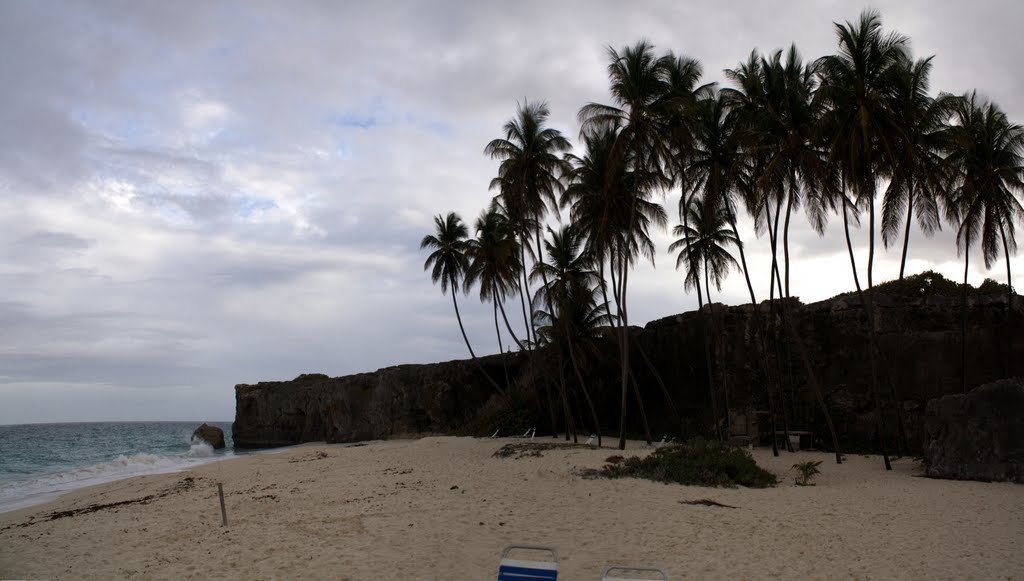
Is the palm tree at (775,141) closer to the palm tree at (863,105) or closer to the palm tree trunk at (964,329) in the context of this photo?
the palm tree at (863,105)

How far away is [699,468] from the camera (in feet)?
43.3

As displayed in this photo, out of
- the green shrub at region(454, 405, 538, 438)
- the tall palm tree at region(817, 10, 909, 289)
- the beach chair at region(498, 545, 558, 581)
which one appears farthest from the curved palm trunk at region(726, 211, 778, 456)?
the beach chair at region(498, 545, 558, 581)

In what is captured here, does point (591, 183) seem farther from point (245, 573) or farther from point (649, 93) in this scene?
point (245, 573)

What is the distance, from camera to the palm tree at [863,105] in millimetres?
14992

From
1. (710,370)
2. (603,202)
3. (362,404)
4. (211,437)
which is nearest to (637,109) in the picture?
(603,202)

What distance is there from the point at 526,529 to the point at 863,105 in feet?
40.4

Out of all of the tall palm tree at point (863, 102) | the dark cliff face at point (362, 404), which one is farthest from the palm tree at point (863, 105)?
the dark cliff face at point (362, 404)

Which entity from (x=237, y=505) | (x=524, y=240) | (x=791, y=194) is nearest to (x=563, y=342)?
(x=524, y=240)

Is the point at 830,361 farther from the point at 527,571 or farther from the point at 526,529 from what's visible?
the point at 527,571

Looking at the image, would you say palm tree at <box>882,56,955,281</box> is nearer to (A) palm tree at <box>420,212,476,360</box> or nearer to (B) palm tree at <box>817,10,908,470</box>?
(B) palm tree at <box>817,10,908,470</box>

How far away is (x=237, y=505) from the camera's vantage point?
478 inches

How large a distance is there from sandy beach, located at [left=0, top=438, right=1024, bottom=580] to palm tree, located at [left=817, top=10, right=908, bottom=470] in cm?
559

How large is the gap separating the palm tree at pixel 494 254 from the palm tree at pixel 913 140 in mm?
13965

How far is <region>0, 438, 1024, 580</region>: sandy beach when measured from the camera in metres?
7.48
